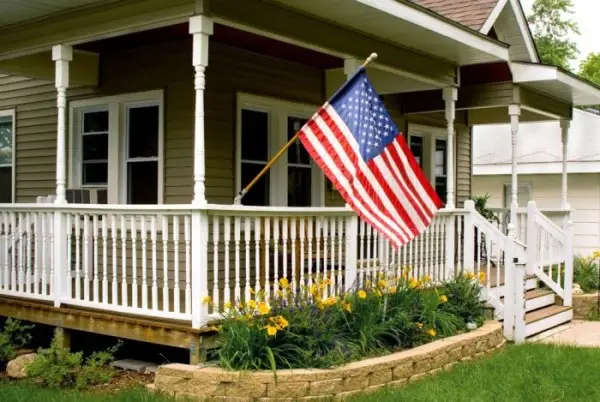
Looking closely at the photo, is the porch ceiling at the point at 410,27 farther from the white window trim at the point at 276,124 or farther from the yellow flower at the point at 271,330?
the yellow flower at the point at 271,330

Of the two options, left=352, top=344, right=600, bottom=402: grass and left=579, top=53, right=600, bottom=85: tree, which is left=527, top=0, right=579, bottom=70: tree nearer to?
left=579, top=53, right=600, bottom=85: tree

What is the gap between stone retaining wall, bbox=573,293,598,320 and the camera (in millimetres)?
11711

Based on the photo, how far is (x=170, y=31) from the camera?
8266mm

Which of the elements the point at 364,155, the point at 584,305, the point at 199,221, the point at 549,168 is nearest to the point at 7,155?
the point at 199,221

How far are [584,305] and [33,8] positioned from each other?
9.18 metres

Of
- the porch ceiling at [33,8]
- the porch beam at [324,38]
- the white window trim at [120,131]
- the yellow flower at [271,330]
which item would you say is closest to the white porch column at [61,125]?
the porch ceiling at [33,8]

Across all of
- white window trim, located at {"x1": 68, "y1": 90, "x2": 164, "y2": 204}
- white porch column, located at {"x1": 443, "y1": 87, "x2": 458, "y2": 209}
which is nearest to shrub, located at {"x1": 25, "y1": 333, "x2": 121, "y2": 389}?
white window trim, located at {"x1": 68, "y1": 90, "x2": 164, "y2": 204}

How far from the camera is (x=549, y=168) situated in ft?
57.8

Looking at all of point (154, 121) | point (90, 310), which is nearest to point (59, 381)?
point (90, 310)

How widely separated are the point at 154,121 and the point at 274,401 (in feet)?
14.5

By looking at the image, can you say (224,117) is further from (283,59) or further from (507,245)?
(507,245)

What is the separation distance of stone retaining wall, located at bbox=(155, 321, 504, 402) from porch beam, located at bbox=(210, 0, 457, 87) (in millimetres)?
3083

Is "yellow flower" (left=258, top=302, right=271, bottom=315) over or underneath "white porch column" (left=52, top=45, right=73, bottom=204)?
underneath

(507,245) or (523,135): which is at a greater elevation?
(523,135)
